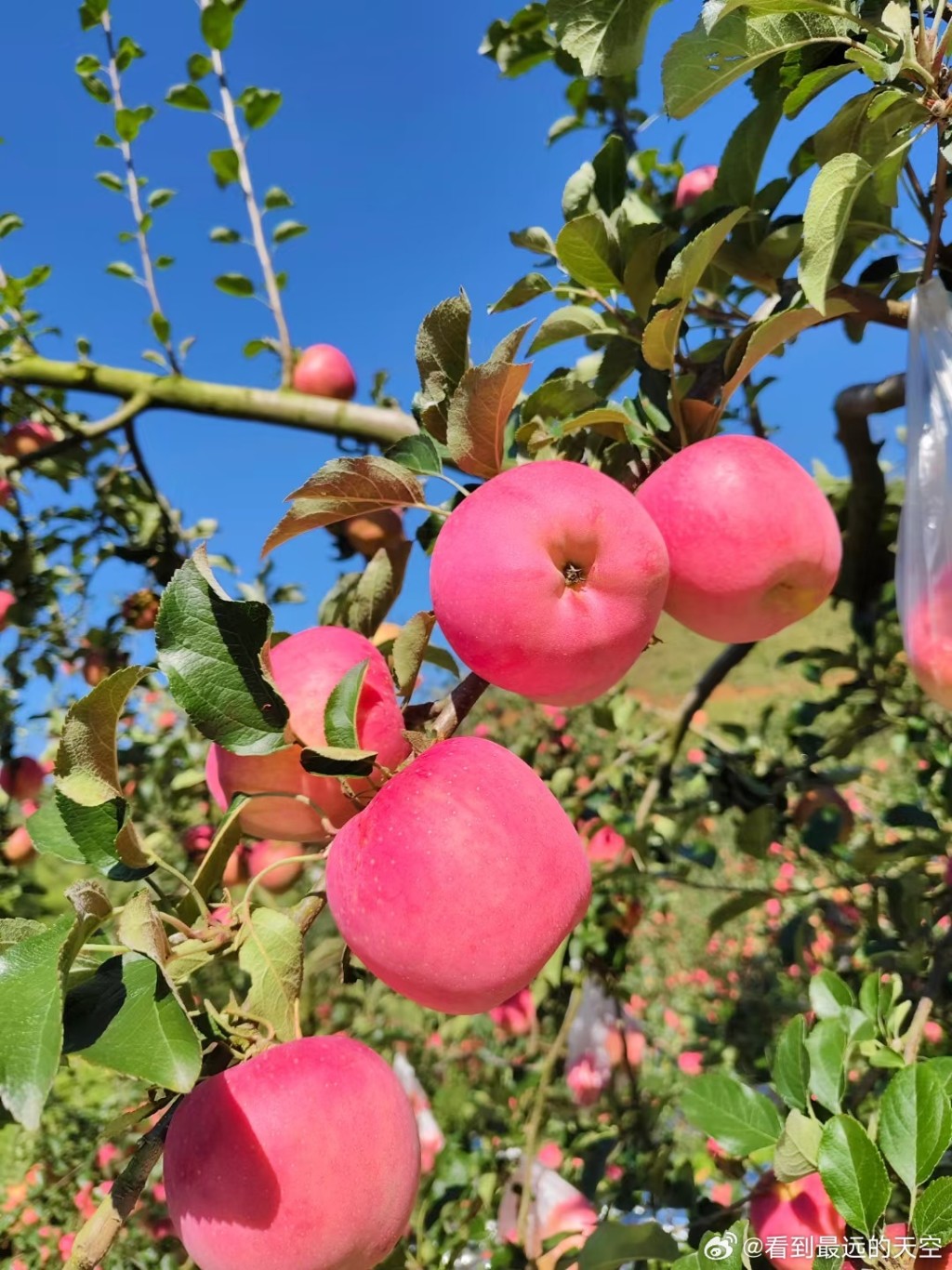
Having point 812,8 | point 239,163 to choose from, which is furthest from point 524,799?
point 239,163

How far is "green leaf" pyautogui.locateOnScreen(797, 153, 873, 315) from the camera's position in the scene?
0.67m

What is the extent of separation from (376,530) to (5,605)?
132cm

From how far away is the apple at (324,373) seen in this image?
8.02ft

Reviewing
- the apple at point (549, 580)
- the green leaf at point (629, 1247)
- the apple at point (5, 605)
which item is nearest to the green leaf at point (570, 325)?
the apple at point (549, 580)

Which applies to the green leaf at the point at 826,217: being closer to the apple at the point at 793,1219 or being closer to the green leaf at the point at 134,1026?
the green leaf at the point at 134,1026

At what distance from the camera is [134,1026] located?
50 cm

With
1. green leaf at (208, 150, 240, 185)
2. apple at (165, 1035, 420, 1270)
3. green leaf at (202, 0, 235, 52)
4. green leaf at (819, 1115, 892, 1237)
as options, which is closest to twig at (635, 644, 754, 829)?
green leaf at (819, 1115, 892, 1237)

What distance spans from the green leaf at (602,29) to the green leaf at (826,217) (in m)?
0.32

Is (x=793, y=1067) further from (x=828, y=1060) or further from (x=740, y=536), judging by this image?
(x=740, y=536)

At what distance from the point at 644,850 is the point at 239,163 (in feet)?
4.95

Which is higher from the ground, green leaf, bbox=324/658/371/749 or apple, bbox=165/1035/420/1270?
green leaf, bbox=324/658/371/749

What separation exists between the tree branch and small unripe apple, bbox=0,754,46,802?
138 centimetres

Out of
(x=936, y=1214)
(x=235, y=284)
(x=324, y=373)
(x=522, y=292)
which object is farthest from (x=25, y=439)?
(x=936, y=1214)

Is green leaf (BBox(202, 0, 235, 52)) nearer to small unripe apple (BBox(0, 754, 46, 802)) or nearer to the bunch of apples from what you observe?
the bunch of apples
